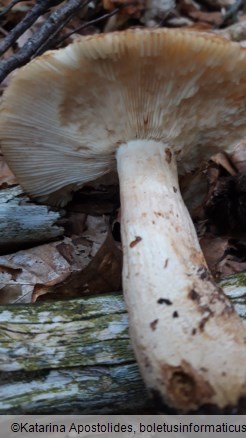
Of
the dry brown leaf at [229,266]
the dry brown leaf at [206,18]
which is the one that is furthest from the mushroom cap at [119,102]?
the dry brown leaf at [206,18]

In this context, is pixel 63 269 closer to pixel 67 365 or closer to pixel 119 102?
pixel 67 365

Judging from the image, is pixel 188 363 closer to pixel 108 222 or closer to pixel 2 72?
pixel 108 222

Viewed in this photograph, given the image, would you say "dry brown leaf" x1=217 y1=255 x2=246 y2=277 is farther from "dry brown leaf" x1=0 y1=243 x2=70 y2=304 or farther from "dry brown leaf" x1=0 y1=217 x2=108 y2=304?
"dry brown leaf" x1=0 y1=243 x2=70 y2=304

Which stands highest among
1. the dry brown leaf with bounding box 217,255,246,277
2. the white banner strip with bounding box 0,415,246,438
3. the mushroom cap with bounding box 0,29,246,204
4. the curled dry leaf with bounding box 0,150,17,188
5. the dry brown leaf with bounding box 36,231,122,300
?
the mushroom cap with bounding box 0,29,246,204

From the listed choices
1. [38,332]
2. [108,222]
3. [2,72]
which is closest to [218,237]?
[108,222]

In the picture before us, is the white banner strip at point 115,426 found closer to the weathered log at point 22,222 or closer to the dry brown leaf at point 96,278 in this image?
the dry brown leaf at point 96,278

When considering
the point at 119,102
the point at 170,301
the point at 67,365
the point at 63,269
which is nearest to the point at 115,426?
the point at 67,365

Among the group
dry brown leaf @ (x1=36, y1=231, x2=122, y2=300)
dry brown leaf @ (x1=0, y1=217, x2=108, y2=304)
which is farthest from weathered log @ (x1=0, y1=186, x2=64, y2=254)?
dry brown leaf @ (x1=36, y1=231, x2=122, y2=300)
